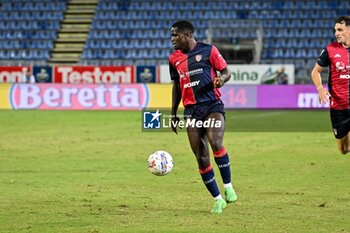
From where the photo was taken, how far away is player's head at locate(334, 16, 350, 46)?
36.1 ft

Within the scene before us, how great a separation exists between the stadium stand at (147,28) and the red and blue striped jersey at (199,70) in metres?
31.8

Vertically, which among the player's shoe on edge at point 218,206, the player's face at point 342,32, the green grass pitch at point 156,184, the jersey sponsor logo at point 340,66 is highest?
the player's face at point 342,32

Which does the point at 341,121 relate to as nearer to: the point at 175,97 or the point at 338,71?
the point at 338,71

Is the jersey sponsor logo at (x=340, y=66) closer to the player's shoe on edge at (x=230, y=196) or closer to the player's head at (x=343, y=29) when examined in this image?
the player's head at (x=343, y=29)

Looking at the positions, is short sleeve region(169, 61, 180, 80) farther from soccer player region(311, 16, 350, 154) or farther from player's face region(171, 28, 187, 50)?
soccer player region(311, 16, 350, 154)

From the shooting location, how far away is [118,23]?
4678cm

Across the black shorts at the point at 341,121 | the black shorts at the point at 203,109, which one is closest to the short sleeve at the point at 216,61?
the black shorts at the point at 203,109

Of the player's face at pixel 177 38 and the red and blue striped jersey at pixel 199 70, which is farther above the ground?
the player's face at pixel 177 38

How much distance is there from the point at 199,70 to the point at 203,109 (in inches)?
19.3

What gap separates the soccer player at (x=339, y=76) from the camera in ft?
36.4

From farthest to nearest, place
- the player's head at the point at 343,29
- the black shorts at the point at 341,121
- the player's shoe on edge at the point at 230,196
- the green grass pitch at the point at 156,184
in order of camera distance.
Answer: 1. the black shorts at the point at 341,121
2. the player's head at the point at 343,29
3. the player's shoe on edge at the point at 230,196
4. the green grass pitch at the point at 156,184

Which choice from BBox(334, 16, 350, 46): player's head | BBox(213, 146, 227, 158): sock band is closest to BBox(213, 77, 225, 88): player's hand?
BBox(213, 146, 227, 158): sock band

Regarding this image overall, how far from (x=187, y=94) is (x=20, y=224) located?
2.66m

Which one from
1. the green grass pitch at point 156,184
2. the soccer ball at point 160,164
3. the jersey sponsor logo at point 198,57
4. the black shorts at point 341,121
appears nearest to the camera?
the green grass pitch at point 156,184
